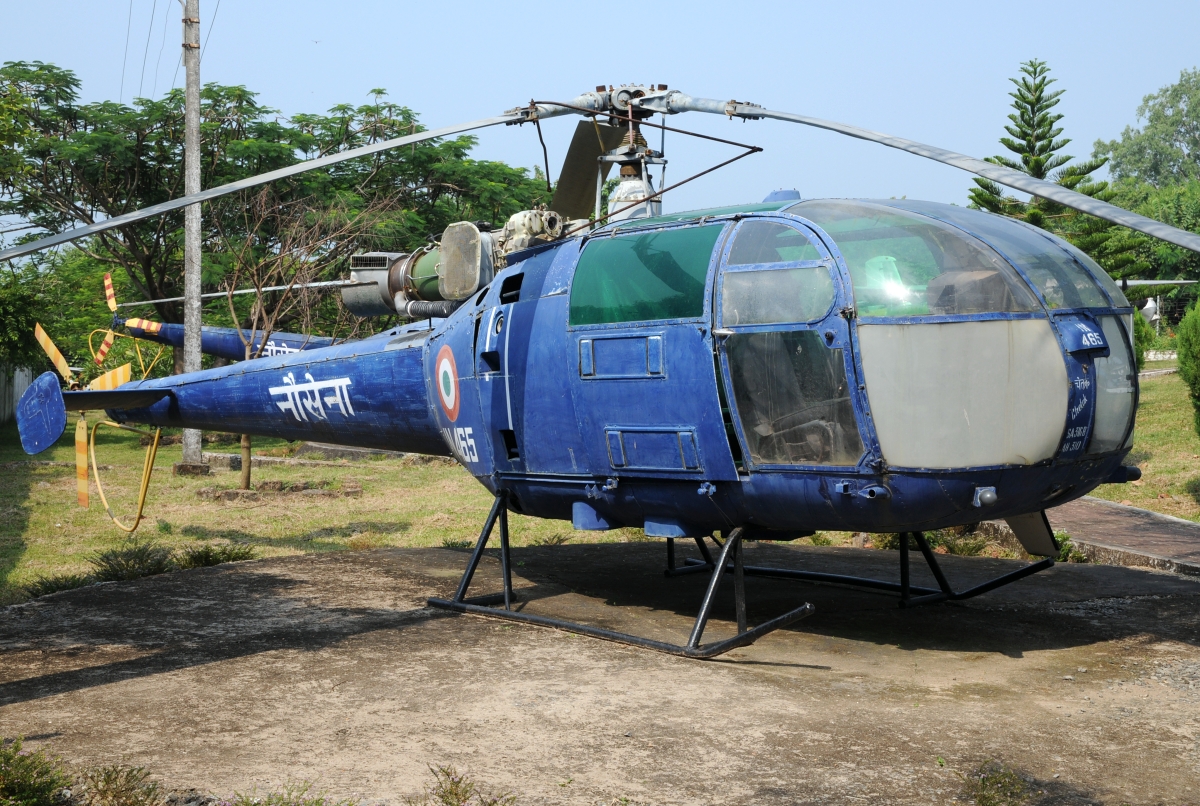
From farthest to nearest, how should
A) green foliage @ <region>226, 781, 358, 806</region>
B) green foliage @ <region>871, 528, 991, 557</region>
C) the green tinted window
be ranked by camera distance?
green foliage @ <region>871, 528, 991, 557</region> < the green tinted window < green foliage @ <region>226, 781, 358, 806</region>

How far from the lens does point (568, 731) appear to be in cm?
576

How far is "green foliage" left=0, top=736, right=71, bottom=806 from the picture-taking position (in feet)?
15.1

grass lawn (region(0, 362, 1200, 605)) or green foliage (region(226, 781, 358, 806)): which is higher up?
green foliage (region(226, 781, 358, 806))

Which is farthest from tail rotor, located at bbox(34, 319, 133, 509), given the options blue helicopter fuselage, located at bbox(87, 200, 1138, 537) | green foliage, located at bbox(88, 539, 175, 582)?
blue helicopter fuselage, located at bbox(87, 200, 1138, 537)

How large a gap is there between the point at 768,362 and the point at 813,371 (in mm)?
305

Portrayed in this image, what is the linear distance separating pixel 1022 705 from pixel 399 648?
161 inches

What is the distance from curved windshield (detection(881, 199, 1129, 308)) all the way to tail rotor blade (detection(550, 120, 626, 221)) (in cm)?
287

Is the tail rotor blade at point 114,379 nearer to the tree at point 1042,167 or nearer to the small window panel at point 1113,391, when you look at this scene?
the small window panel at point 1113,391

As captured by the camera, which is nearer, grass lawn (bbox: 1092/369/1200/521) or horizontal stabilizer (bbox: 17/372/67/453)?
horizontal stabilizer (bbox: 17/372/67/453)

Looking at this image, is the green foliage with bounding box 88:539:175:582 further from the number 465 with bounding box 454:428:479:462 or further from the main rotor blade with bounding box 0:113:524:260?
the main rotor blade with bounding box 0:113:524:260

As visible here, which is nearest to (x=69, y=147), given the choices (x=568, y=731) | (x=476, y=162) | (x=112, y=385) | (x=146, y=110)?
(x=146, y=110)

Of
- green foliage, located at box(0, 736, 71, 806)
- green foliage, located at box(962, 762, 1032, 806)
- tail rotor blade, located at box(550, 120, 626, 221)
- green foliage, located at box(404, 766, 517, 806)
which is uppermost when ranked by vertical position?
tail rotor blade, located at box(550, 120, 626, 221)

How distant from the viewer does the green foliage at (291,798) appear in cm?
457

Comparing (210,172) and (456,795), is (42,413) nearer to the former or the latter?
(456,795)
